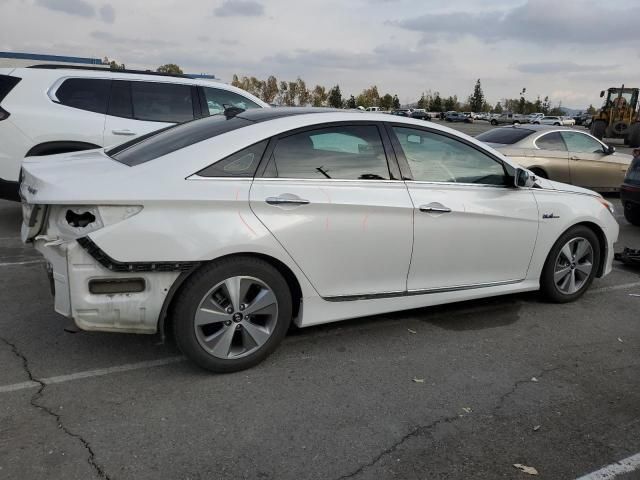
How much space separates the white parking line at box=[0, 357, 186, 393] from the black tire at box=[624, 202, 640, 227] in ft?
25.0

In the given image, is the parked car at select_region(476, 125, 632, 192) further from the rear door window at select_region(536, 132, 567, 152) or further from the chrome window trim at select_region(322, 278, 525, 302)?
the chrome window trim at select_region(322, 278, 525, 302)

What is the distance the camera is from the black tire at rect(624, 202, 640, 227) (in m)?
8.58

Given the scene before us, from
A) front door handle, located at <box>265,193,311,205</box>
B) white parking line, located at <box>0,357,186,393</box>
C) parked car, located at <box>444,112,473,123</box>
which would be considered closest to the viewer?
white parking line, located at <box>0,357,186,393</box>

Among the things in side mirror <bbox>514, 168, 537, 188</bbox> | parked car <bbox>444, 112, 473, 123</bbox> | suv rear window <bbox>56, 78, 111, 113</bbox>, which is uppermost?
parked car <bbox>444, 112, 473, 123</bbox>

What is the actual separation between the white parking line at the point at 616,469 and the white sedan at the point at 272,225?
1651 mm

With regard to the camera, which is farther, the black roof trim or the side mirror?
the side mirror

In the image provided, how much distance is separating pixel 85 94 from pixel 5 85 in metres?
0.83

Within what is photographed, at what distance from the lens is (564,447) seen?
2906 mm

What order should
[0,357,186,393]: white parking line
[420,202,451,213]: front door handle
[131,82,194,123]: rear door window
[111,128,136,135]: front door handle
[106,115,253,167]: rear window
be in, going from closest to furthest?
[0,357,186,393]: white parking line < [106,115,253,167]: rear window < [420,202,451,213]: front door handle < [111,128,136,135]: front door handle < [131,82,194,123]: rear door window

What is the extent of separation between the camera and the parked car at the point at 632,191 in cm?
824

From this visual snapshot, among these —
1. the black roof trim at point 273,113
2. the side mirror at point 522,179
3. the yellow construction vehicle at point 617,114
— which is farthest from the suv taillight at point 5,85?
the yellow construction vehicle at point 617,114

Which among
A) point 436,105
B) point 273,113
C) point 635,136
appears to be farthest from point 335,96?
point 273,113

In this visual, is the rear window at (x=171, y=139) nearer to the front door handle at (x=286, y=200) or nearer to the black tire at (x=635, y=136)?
the front door handle at (x=286, y=200)

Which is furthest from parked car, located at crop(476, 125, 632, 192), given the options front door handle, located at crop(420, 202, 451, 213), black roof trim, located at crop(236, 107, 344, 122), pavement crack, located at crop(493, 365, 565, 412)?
pavement crack, located at crop(493, 365, 565, 412)
